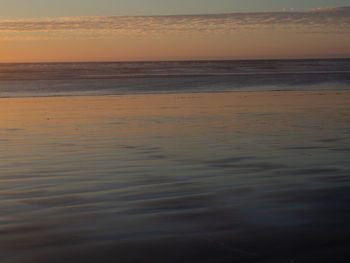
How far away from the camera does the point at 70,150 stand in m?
9.61

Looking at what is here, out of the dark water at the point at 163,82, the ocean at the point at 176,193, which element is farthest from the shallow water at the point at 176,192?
the dark water at the point at 163,82

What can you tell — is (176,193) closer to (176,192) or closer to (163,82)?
(176,192)

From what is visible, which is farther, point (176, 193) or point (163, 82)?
point (163, 82)

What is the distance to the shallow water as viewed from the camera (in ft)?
14.1

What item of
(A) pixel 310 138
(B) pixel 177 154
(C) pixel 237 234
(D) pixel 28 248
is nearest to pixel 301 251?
(C) pixel 237 234

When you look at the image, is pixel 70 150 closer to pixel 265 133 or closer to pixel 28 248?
pixel 265 133

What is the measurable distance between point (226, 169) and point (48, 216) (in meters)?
3.14

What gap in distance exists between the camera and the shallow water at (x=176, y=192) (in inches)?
170

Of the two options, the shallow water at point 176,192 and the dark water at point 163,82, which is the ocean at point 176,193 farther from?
the dark water at point 163,82

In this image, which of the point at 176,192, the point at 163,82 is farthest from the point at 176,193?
the point at 163,82

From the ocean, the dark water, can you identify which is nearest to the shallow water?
the ocean

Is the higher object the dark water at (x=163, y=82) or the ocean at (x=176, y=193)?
the dark water at (x=163, y=82)

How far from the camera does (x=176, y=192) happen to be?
623cm

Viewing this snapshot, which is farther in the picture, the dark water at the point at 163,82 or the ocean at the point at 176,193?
the dark water at the point at 163,82
